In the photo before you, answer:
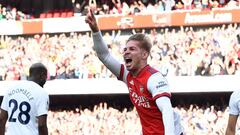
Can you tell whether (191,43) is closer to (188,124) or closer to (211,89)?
(211,89)

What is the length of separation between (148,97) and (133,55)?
1.34 feet

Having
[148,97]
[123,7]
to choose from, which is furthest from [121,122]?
[148,97]

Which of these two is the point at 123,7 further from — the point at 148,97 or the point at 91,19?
the point at 148,97

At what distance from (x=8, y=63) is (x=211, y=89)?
843 cm

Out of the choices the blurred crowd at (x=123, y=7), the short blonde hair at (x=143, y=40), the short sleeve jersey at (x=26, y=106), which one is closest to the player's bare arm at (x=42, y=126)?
the short sleeve jersey at (x=26, y=106)

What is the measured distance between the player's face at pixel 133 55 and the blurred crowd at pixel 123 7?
15.0 meters

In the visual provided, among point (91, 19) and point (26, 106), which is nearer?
point (91, 19)

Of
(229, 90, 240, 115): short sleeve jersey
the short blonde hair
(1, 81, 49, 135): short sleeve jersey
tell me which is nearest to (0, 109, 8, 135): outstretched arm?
(1, 81, 49, 135): short sleeve jersey

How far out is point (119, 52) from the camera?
71.2 ft

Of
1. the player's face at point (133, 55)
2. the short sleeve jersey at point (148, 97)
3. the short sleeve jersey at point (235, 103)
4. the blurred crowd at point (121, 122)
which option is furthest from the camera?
the blurred crowd at point (121, 122)

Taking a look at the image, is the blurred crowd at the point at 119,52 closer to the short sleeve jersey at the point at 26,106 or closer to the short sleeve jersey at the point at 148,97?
the short sleeve jersey at the point at 26,106

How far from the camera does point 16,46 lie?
2472 cm

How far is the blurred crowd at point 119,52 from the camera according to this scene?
1919 centimetres

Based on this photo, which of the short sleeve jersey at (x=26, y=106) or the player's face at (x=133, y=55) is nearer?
the player's face at (x=133, y=55)
